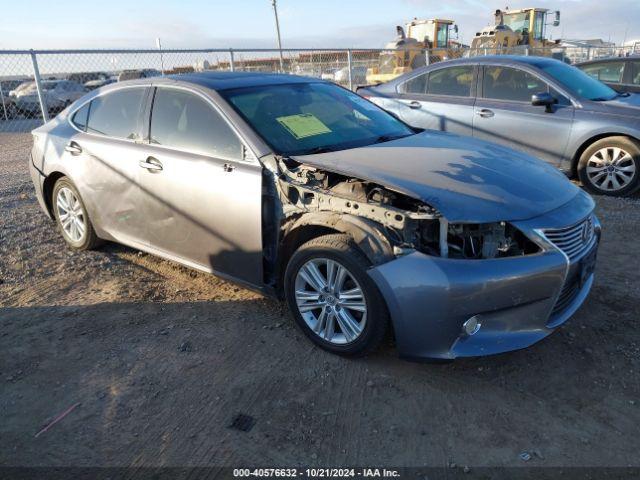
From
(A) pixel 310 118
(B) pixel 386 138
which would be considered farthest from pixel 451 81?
(A) pixel 310 118

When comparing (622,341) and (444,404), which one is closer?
(444,404)

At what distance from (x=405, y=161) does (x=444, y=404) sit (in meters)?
1.50

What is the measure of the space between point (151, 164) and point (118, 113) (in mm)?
803

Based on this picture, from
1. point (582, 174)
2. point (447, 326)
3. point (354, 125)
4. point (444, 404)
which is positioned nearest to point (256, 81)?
point (354, 125)

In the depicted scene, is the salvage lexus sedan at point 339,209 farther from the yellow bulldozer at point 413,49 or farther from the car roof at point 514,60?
the yellow bulldozer at point 413,49

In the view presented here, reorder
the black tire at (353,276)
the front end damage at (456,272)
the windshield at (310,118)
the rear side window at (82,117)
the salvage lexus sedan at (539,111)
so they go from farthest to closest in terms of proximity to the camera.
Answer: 1. the salvage lexus sedan at (539,111)
2. the rear side window at (82,117)
3. the windshield at (310,118)
4. the black tire at (353,276)
5. the front end damage at (456,272)

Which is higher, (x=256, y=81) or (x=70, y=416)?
(x=256, y=81)

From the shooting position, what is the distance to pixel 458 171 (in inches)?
128

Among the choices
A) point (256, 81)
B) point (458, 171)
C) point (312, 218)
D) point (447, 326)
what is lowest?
point (447, 326)

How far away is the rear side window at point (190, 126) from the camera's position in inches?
144

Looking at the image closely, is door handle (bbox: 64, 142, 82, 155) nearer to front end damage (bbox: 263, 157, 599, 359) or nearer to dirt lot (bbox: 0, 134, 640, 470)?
dirt lot (bbox: 0, 134, 640, 470)

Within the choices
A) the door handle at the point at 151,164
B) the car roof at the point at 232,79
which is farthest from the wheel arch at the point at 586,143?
the door handle at the point at 151,164

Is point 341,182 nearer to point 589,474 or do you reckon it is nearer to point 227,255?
point 227,255

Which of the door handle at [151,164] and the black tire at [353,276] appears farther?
the door handle at [151,164]
